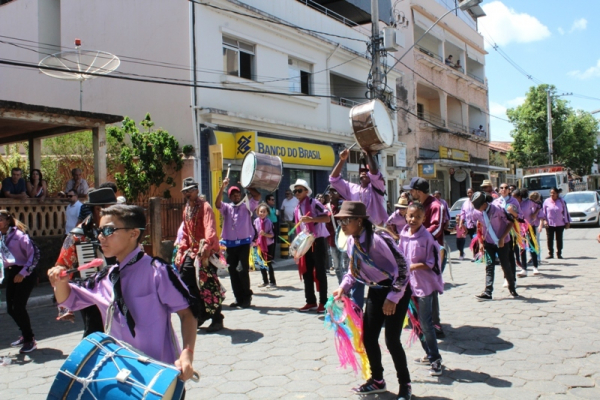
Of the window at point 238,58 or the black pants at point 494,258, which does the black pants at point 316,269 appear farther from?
the window at point 238,58

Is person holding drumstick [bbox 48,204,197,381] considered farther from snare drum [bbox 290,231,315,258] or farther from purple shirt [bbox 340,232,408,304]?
snare drum [bbox 290,231,315,258]

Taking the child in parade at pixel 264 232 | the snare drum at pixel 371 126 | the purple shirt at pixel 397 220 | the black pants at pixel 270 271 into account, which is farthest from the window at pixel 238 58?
the purple shirt at pixel 397 220

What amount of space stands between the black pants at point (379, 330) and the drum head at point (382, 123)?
10.2ft

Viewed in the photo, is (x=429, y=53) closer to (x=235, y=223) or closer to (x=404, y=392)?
(x=235, y=223)

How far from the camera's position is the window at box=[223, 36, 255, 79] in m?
15.9

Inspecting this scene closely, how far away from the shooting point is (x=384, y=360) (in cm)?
528

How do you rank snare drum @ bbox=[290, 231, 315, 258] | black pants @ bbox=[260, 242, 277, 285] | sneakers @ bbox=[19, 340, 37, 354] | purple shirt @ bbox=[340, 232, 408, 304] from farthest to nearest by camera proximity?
black pants @ bbox=[260, 242, 277, 285] → snare drum @ bbox=[290, 231, 315, 258] → sneakers @ bbox=[19, 340, 37, 354] → purple shirt @ bbox=[340, 232, 408, 304]

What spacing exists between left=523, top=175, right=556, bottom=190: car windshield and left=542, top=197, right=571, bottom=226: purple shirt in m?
20.8

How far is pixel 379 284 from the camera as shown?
4.16 m

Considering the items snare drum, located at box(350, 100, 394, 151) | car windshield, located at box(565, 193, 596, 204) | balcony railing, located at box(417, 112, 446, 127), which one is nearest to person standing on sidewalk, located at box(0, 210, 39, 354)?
snare drum, located at box(350, 100, 394, 151)

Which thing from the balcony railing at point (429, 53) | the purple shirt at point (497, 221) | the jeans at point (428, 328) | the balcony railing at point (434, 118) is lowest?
the jeans at point (428, 328)

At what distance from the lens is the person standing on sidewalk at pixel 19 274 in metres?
5.94

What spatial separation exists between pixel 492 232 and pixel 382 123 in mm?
2362

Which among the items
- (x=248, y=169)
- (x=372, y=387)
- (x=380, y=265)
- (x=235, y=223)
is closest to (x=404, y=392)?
(x=372, y=387)
